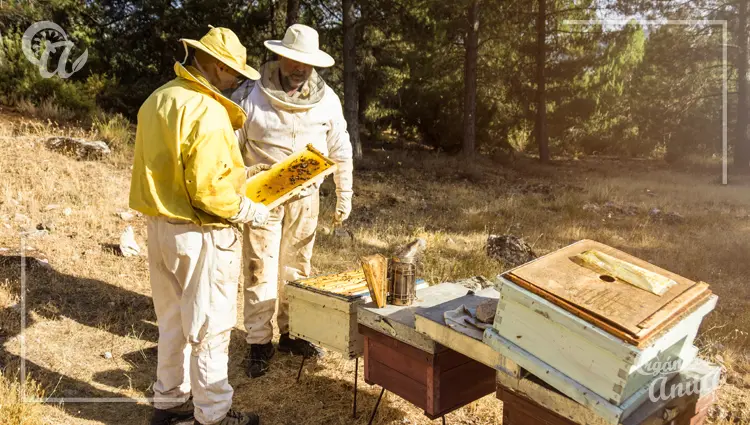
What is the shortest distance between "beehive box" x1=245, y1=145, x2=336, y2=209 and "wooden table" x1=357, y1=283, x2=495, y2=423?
94cm

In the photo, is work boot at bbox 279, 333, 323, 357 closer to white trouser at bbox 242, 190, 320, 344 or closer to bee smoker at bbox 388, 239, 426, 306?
white trouser at bbox 242, 190, 320, 344

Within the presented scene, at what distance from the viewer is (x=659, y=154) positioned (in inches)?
893

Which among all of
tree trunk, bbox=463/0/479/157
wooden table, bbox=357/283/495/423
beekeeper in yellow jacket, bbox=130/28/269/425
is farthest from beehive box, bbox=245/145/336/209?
tree trunk, bbox=463/0/479/157

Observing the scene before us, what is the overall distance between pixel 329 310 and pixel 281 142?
52.8 inches

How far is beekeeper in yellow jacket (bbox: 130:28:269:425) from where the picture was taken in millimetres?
2916

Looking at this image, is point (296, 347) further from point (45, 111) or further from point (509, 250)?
point (45, 111)

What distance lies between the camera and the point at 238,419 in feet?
11.2

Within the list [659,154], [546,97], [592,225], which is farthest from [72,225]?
[659,154]

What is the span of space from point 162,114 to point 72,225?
4927 mm

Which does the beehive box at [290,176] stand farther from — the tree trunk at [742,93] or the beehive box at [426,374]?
the tree trunk at [742,93]

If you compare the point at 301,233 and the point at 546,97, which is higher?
the point at 546,97

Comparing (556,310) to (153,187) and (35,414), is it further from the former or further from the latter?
(35,414)

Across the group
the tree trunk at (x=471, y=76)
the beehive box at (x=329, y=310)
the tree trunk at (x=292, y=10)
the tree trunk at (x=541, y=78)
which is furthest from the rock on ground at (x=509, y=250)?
the tree trunk at (x=541, y=78)

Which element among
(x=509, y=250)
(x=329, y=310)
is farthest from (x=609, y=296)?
(x=509, y=250)
